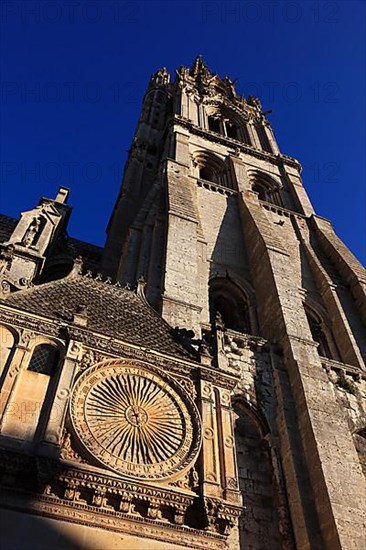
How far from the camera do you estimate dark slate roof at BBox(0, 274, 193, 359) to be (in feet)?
26.0

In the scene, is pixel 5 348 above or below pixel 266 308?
below

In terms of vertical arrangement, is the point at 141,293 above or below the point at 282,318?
below

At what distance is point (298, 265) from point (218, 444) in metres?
10.9

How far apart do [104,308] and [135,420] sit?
9.32 feet

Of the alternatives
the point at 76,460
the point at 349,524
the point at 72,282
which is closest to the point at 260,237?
the point at 72,282

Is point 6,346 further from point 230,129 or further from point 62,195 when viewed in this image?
point 230,129

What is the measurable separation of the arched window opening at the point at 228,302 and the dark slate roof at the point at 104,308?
5.09m

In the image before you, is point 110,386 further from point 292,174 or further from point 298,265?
point 292,174

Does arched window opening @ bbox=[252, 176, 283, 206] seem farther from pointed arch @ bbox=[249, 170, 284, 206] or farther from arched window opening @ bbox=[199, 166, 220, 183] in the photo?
arched window opening @ bbox=[199, 166, 220, 183]

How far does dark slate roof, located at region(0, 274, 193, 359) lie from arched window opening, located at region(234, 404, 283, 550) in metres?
2.54

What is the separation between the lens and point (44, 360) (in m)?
6.95

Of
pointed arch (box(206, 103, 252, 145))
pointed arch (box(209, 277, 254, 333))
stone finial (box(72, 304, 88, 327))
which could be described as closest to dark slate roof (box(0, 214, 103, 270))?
pointed arch (box(209, 277, 254, 333))

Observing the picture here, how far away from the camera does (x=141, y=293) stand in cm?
1040

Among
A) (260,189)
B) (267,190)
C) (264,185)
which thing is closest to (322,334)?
(267,190)
